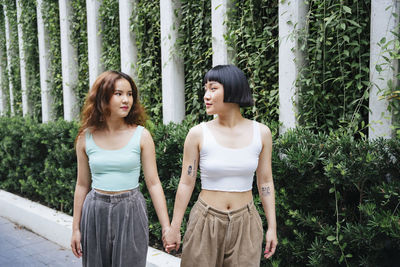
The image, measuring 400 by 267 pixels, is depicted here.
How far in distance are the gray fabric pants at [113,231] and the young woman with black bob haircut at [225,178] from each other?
0.90 feet

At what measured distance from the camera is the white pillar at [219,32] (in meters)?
3.69

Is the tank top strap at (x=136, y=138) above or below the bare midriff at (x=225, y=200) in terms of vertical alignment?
above

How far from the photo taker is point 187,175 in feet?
7.23

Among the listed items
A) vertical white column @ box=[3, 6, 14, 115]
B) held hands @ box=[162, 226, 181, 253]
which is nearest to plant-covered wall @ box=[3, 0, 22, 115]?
vertical white column @ box=[3, 6, 14, 115]

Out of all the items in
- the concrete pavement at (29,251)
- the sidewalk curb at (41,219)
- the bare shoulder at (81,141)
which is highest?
the bare shoulder at (81,141)

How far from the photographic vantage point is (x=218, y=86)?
210cm

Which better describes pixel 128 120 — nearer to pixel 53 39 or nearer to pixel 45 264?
pixel 45 264

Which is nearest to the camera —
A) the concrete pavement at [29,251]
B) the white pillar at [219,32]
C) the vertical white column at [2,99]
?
the white pillar at [219,32]

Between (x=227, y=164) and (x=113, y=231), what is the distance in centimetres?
80

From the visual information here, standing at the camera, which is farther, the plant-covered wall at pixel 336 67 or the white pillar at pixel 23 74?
the white pillar at pixel 23 74

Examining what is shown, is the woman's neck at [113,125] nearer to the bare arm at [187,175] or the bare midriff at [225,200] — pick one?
the bare arm at [187,175]

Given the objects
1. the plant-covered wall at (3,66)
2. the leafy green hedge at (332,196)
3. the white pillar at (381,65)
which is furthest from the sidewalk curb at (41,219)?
the plant-covered wall at (3,66)

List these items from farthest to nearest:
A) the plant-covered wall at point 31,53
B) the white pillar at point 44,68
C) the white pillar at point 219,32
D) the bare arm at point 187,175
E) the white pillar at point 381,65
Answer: the plant-covered wall at point 31,53, the white pillar at point 44,68, the white pillar at point 219,32, the white pillar at point 381,65, the bare arm at point 187,175

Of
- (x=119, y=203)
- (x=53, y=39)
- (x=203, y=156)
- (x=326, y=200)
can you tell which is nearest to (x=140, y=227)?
(x=119, y=203)
